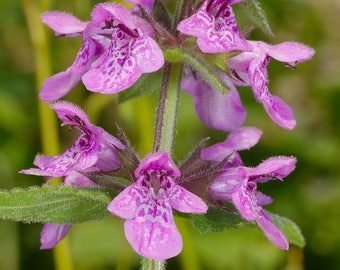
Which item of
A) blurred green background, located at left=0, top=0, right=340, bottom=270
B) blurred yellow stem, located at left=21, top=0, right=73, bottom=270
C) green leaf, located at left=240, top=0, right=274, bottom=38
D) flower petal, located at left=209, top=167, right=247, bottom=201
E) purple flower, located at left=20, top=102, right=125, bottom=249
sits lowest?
blurred green background, located at left=0, top=0, right=340, bottom=270

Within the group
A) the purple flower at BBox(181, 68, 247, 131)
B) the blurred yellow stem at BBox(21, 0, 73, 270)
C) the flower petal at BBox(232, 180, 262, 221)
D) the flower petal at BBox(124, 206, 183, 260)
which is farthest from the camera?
the blurred yellow stem at BBox(21, 0, 73, 270)

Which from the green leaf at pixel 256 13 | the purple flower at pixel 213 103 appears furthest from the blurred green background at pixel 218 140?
the green leaf at pixel 256 13

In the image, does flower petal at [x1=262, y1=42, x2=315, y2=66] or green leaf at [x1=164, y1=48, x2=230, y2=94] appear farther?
flower petal at [x1=262, y1=42, x2=315, y2=66]

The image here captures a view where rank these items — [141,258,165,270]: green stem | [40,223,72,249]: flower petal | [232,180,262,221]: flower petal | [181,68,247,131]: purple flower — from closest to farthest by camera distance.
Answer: [232,180,262,221]: flower petal < [141,258,165,270]: green stem < [40,223,72,249]: flower petal < [181,68,247,131]: purple flower

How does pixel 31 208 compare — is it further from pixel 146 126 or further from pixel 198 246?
pixel 198 246

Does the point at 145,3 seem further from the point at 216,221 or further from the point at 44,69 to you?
the point at 44,69

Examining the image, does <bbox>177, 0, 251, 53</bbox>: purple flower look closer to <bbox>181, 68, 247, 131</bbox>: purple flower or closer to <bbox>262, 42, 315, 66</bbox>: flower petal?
<bbox>262, 42, 315, 66</bbox>: flower petal

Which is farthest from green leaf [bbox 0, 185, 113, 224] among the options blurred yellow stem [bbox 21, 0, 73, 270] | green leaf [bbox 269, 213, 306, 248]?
blurred yellow stem [bbox 21, 0, 73, 270]
